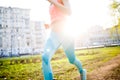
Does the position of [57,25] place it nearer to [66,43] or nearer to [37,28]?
[66,43]

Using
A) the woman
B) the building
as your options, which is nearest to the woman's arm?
the woman

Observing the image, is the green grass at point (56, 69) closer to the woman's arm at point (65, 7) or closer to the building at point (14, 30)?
the woman's arm at point (65, 7)

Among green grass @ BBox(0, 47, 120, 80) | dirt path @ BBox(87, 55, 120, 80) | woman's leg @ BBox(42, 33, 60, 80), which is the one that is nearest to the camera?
woman's leg @ BBox(42, 33, 60, 80)

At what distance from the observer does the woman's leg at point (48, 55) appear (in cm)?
292

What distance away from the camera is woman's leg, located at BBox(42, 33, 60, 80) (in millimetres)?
2924

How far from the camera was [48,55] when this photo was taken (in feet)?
9.62

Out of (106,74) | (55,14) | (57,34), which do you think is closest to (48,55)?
(57,34)

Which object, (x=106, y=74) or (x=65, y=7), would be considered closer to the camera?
(x=65, y=7)

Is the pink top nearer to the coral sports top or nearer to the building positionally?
the coral sports top

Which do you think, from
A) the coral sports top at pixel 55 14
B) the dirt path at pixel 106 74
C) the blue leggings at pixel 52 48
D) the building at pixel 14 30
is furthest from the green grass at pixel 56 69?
the building at pixel 14 30

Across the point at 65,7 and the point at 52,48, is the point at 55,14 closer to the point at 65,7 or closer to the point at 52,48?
the point at 65,7

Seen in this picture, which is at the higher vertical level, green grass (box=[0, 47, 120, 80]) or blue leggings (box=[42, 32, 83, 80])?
blue leggings (box=[42, 32, 83, 80])

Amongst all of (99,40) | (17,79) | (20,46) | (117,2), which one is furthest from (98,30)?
(17,79)

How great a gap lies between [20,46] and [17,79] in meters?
68.4
